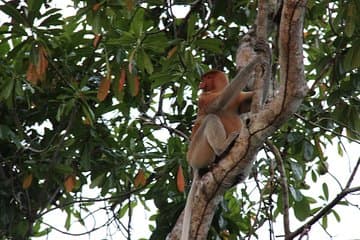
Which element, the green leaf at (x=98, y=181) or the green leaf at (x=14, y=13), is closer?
the green leaf at (x=14, y=13)

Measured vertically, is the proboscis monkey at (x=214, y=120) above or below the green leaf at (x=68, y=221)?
below

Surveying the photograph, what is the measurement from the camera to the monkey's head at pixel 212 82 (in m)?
4.59

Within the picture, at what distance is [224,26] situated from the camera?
544cm

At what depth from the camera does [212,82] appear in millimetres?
4586

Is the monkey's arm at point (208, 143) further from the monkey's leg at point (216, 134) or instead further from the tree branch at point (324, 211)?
the tree branch at point (324, 211)

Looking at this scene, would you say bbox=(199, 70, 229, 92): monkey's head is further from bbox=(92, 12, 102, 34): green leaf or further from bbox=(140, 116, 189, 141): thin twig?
bbox=(92, 12, 102, 34): green leaf

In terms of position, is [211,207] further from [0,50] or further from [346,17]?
[0,50]

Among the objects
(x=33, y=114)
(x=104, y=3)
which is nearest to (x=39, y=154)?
(x=33, y=114)

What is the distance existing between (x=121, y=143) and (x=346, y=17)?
73.9 inches

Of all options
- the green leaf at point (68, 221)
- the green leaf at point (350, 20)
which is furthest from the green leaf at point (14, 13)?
the green leaf at point (68, 221)

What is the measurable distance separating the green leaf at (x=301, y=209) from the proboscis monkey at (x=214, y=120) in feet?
2.77

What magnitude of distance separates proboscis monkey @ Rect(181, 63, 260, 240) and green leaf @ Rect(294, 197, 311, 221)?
0.84 metres

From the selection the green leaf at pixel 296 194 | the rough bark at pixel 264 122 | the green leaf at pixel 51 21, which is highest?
the green leaf at pixel 51 21

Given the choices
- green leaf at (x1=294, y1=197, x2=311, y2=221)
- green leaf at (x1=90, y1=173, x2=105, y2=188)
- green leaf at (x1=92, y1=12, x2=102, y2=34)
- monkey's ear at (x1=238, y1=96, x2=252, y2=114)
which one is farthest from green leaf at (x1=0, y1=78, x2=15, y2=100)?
green leaf at (x1=294, y1=197, x2=311, y2=221)
